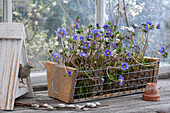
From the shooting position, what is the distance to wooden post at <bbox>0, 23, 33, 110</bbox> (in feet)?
4.73

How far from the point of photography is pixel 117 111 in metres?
1.43

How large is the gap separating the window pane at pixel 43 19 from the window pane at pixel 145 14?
0.88 feet

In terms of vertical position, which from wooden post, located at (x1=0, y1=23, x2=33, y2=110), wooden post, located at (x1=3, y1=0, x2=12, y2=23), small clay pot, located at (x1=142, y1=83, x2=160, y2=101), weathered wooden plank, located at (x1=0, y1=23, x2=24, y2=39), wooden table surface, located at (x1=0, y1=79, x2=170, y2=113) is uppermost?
wooden post, located at (x1=3, y1=0, x2=12, y2=23)

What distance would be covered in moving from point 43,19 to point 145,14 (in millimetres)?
967

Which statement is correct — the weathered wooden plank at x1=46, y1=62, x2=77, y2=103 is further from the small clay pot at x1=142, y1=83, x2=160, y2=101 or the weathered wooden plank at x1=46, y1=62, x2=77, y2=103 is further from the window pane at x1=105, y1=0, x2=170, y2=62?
the window pane at x1=105, y1=0, x2=170, y2=62

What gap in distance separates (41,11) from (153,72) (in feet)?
3.30

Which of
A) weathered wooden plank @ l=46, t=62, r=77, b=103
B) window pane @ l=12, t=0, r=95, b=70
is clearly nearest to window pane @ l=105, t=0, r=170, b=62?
window pane @ l=12, t=0, r=95, b=70

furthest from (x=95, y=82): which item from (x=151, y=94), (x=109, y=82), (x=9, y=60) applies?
(x=9, y=60)

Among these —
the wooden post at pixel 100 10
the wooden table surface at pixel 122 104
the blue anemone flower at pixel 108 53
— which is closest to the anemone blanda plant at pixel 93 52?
the blue anemone flower at pixel 108 53

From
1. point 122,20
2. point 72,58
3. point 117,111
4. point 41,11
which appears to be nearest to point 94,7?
point 122,20

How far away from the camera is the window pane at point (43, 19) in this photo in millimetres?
2023

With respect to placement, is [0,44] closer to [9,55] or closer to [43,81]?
[9,55]

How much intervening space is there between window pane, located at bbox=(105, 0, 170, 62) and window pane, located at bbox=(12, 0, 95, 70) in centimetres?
27

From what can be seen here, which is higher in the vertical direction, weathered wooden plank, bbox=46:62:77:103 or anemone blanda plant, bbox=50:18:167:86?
anemone blanda plant, bbox=50:18:167:86
